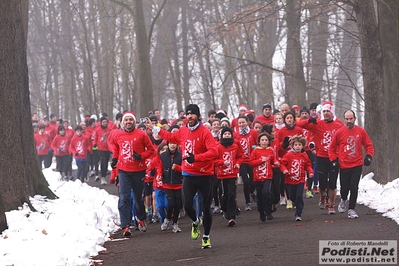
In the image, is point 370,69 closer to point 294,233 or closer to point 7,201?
point 294,233

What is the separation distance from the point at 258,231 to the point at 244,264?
3.39 metres

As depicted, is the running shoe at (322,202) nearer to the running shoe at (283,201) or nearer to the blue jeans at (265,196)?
the running shoe at (283,201)

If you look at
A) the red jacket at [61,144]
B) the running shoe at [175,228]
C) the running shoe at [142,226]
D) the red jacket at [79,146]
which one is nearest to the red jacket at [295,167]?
the running shoe at [175,228]

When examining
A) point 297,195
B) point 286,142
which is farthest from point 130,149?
point 286,142

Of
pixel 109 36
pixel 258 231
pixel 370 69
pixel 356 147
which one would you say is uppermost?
pixel 109 36

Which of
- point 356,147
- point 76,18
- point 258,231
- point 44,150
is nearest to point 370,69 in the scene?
point 356,147

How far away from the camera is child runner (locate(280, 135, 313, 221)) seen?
1406 cm

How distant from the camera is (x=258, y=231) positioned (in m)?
12.6

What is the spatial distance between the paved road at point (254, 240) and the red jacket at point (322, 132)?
1.65 m

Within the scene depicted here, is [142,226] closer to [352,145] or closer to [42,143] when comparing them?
[352,145]

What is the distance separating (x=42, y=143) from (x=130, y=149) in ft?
60.5

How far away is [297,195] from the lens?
545 inches

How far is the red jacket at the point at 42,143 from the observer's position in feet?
100

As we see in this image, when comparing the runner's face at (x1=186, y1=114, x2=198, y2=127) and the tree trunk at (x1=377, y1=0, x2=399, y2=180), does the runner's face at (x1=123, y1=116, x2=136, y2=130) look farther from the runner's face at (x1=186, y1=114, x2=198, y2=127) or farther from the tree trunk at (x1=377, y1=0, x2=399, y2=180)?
the tree trunk at (x1=377, y1=0, x2=399, y2=180)
